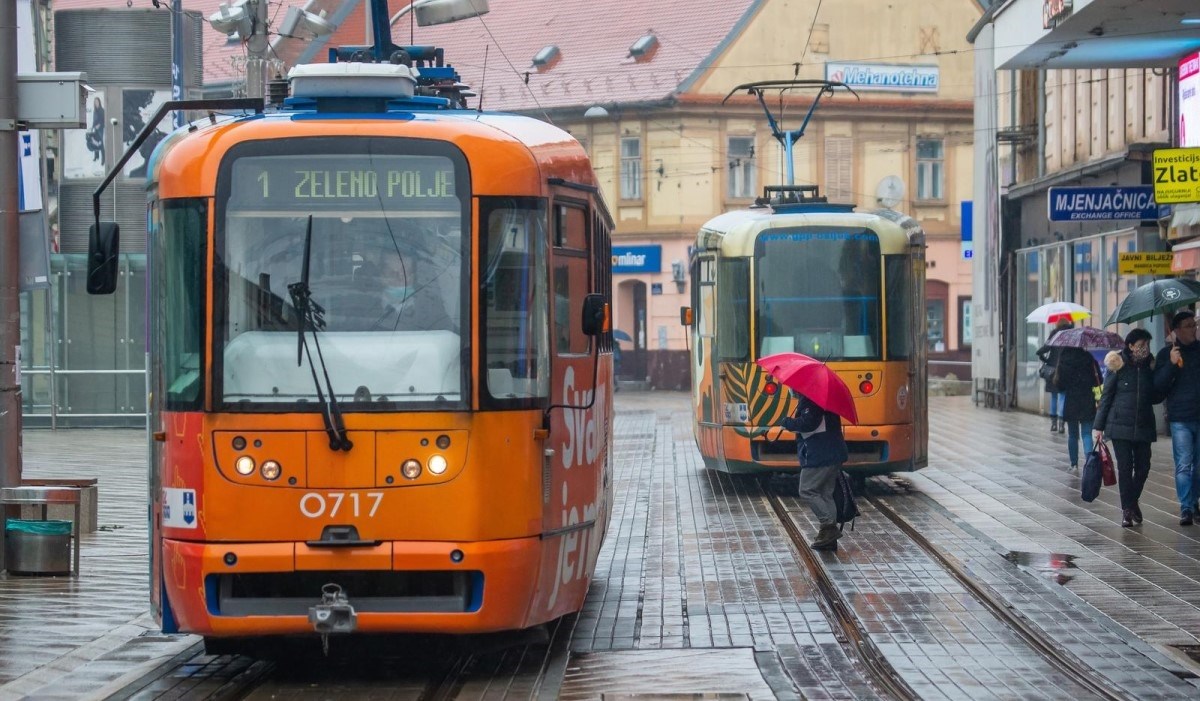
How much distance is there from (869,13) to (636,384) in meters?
12.6

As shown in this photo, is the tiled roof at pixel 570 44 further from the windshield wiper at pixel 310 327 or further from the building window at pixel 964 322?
the windshield wiper at pixel 310 327

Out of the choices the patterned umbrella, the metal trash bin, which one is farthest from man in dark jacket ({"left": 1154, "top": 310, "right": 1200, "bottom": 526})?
the metal trash bin

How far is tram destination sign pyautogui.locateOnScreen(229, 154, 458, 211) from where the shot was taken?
8.55 metres

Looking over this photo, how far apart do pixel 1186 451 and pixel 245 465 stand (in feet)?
29.6

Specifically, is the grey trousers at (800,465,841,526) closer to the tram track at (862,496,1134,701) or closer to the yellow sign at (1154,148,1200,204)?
the tram track at (862,496,1134,701)

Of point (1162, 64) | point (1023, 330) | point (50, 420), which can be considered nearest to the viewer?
point (1162, 64)

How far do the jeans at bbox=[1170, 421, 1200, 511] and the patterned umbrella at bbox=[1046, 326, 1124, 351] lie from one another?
12.8 ft

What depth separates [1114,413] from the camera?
1505cm

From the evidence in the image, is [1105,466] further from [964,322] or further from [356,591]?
[964,322]

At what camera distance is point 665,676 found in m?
8.78

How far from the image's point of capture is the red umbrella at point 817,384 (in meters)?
13.6

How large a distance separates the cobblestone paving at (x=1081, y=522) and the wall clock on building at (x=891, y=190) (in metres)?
24.7

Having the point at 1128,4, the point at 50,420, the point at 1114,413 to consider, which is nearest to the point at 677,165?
the point at 50,420

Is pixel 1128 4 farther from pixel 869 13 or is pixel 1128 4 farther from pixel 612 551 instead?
pixel 869 13
